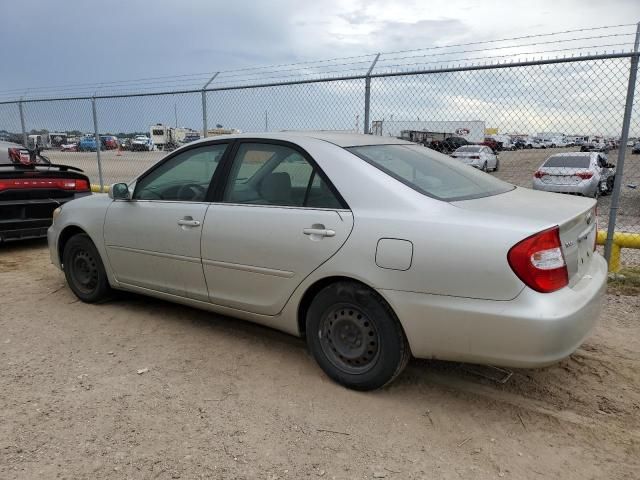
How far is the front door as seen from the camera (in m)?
3.83

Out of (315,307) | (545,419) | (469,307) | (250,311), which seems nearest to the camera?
(469,307)

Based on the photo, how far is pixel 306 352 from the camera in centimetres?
381

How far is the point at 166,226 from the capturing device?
12.9ft

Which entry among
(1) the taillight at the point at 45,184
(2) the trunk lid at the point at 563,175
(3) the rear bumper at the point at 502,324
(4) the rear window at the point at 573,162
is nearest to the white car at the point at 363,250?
(3) the rear bumper at the point at 502,324

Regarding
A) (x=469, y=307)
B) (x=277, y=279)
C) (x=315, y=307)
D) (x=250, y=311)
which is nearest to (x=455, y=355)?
(x=469, y=307)

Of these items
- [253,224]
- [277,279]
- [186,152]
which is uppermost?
[186,152]

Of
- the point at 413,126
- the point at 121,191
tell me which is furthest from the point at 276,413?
the point at 413,126

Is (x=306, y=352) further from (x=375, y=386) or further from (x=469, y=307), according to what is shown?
(x=469, y=307)

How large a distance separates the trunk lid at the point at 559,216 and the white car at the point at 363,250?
0.05 ft

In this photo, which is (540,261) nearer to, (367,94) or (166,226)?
(166,226)

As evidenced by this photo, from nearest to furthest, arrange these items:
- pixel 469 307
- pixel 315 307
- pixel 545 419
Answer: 1. pixel 469 307
2. pixel 545 419
3. pixel 315 307

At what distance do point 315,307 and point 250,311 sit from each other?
1.93 feet

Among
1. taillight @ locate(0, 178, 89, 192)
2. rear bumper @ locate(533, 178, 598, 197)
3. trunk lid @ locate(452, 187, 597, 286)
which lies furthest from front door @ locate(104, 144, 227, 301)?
rear bumper @ locate(533, 178, 598, 197)

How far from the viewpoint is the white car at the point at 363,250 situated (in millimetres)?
2613
